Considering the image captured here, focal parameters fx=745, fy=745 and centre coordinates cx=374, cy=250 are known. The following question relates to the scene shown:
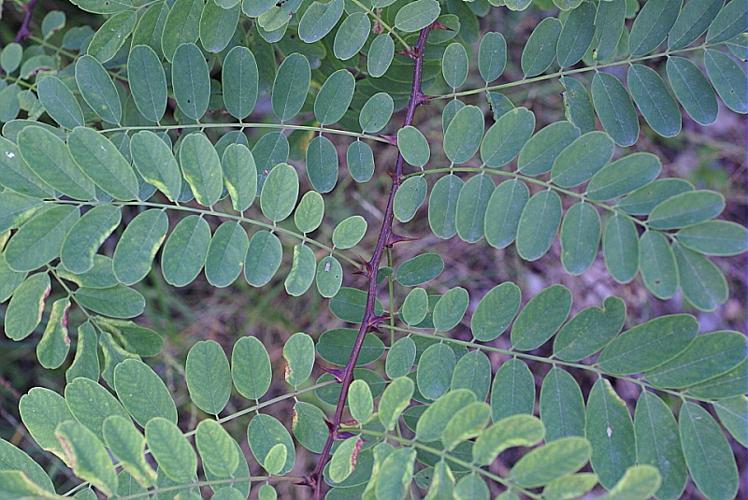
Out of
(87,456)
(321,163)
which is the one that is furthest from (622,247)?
(87,456)

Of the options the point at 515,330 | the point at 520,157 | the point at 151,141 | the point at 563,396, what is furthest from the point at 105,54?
the point at 563,396

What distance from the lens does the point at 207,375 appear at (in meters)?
1.22

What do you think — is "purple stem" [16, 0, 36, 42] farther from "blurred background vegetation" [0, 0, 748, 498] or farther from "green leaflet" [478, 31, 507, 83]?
"green leaflet" [478, 31, 507, 83]

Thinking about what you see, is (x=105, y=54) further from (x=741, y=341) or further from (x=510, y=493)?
(x=741, y=341)

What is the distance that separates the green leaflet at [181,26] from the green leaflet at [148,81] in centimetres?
4

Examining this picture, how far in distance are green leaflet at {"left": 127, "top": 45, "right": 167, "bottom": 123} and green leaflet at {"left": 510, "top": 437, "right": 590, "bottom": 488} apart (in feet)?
3.03

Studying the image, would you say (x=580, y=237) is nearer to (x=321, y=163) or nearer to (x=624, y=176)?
(x=624, y=176)

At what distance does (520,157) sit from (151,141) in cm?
61

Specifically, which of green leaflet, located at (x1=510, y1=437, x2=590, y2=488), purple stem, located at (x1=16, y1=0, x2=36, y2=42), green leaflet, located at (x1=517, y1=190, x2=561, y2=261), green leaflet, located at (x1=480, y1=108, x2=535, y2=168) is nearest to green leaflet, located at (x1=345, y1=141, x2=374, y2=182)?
green leaflet, located at (x1=480, y1=108, x2=535, y2=168)

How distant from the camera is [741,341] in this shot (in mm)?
1086

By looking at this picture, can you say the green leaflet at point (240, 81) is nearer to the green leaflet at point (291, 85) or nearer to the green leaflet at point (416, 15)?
the green leaflet at point (291, 85)

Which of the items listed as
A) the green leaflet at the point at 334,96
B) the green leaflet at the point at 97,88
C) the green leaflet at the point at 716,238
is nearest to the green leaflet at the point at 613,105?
the green leaflet at the point at 716,238

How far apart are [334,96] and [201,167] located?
351 mm

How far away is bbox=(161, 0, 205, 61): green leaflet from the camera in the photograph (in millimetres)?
1433
